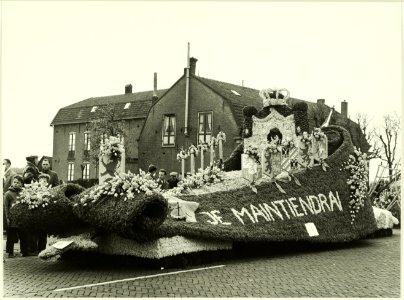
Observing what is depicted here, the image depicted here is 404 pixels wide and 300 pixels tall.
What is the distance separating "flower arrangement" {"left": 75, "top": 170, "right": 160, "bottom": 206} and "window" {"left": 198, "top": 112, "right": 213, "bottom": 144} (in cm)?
2477

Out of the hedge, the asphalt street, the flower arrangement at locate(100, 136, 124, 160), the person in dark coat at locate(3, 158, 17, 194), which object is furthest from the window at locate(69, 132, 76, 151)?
the flower arrangement at locate(100, 136, 124, 160)

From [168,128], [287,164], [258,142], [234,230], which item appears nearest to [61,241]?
[234,230]

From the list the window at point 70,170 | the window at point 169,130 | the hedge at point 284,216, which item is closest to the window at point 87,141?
the window at point 70,170

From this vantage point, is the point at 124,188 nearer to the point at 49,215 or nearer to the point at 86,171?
the point at 49,215

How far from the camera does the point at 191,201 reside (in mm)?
11523

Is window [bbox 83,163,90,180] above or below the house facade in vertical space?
below

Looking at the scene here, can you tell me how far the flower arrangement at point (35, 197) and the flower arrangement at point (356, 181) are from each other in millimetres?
8499

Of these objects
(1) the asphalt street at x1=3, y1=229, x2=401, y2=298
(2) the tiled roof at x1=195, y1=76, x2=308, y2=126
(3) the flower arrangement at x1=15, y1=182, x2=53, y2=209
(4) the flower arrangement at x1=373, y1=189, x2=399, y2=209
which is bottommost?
(1) the asphalt street at x1=3, y1=229, x2=401, y2=298

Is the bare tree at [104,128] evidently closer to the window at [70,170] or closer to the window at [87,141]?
the window at [87,141]

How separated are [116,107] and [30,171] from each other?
37.3 meters

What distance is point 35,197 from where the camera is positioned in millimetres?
10266

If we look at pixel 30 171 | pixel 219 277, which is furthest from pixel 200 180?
pixel 219 277

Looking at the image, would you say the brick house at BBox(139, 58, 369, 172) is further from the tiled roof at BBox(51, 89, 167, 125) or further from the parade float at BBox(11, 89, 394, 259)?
the parade float at BBox(11, 89, 394, 259)

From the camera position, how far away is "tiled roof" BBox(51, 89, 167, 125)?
47.0 m
